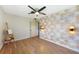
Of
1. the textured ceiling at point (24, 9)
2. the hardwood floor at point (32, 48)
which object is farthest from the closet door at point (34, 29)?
the textured ceiling at point (24, 9)

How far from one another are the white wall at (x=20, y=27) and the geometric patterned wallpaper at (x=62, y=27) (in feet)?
1.08

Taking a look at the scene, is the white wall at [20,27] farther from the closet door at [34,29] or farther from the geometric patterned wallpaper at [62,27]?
the geometric patterned wallpaper at [62,27]

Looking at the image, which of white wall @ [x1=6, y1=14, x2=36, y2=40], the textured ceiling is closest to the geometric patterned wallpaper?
the textured ceiling

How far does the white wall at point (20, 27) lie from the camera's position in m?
2.27

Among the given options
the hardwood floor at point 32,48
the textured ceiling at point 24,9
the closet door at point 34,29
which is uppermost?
the textured ceiling at point 24,9

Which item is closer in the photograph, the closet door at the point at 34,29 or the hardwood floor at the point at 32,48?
the hardwood floor at the point at 32,48

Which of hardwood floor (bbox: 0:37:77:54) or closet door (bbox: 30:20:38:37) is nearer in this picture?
hardwood floor (bbox: 0:37:77:54)

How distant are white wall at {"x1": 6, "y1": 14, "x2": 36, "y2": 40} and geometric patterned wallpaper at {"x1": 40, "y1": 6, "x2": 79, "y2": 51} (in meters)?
0.33

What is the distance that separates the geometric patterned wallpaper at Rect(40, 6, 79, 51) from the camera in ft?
7.33

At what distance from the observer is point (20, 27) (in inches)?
92.6

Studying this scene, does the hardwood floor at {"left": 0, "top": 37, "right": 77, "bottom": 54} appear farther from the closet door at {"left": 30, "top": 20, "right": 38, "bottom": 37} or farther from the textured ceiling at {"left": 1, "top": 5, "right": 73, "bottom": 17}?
the textured ceiling at {"left": 1, "top": 5, "right": 73, "bottom": 17}

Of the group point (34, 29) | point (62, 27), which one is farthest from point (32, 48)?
point (62, 27)
